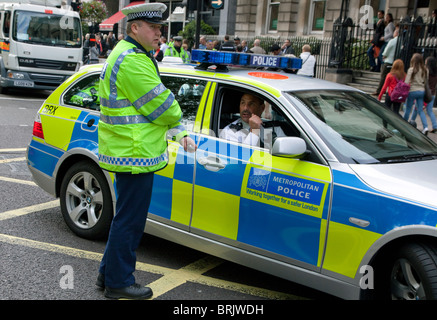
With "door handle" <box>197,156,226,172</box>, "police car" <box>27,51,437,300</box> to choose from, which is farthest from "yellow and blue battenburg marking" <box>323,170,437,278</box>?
"door handle" <box>197,156,226,172</box>

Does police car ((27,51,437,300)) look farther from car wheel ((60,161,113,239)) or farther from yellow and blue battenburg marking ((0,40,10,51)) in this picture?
yellow and blue battenburg marking ((0,40,10,51))

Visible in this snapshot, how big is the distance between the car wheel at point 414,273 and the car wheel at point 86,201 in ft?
7.93

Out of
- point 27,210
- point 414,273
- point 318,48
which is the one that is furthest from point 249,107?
point 318,48

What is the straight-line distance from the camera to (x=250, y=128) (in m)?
4.28

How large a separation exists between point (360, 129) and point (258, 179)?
35.4 inches

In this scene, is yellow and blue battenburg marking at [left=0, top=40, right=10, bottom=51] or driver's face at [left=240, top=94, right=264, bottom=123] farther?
yellow and blue battenburg marking at [left=0, top=40, right=10, bottom=51]

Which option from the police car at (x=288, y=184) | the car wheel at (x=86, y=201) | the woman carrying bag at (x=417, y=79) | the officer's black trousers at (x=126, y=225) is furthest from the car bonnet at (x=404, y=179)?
the woman carrying bag at (x=417, y=79)

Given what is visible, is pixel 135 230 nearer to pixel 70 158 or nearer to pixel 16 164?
pixel 70 158

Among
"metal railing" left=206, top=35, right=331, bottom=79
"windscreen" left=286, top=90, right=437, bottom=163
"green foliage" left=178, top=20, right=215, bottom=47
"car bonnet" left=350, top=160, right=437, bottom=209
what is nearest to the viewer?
"car bonnet" left=350, top=160, right=437, bottom=209

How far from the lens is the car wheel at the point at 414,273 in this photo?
3.02 m

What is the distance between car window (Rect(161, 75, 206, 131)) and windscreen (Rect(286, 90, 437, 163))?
31.7 inches

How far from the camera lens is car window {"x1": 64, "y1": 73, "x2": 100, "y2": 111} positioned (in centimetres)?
498

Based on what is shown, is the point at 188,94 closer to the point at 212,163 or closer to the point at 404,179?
the point at 212,163
